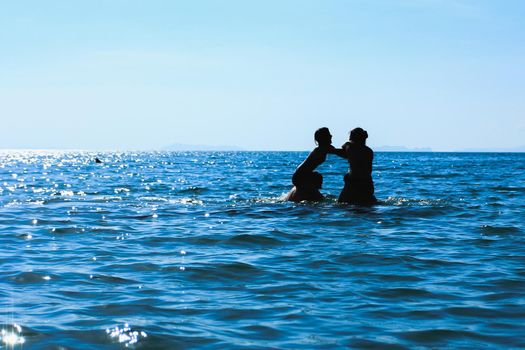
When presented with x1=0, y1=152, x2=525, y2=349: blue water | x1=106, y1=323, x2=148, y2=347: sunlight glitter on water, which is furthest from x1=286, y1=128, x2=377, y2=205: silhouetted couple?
x1=106, y1=323, x2=148, y2=347: sunlight glitter on water

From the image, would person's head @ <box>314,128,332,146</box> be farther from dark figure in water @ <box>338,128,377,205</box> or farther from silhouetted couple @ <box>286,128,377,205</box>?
dark figure in water @ <box>338,128,377,205</box>

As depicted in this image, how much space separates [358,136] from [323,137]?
830mm

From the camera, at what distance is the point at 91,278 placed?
709 centimetres

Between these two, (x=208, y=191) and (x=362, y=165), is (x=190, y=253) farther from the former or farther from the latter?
(x=208, y=191)

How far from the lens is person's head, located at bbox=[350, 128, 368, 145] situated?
14.4 metres

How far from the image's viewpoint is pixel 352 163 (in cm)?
1409

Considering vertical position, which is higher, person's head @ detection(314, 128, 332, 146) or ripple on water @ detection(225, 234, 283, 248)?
person's head @ detection(314, 128, 332, 146)

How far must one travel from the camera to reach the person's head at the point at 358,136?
47.2ft

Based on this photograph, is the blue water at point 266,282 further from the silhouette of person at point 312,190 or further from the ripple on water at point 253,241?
the silhouette of person at point 312,190

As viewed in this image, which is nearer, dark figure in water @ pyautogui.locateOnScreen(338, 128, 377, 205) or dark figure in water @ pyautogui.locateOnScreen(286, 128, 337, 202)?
dark figure in water @ pyautogui.locateOnScreen(338, 128, 377, 205)

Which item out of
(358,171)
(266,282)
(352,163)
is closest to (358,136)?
(352,163)

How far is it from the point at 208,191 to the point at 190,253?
14.1 meters

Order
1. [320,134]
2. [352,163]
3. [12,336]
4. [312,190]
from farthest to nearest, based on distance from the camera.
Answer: [312,190]
[320,134]
[352,163]
[12,336]

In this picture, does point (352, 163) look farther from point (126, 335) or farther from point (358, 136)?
point (126, 335)
